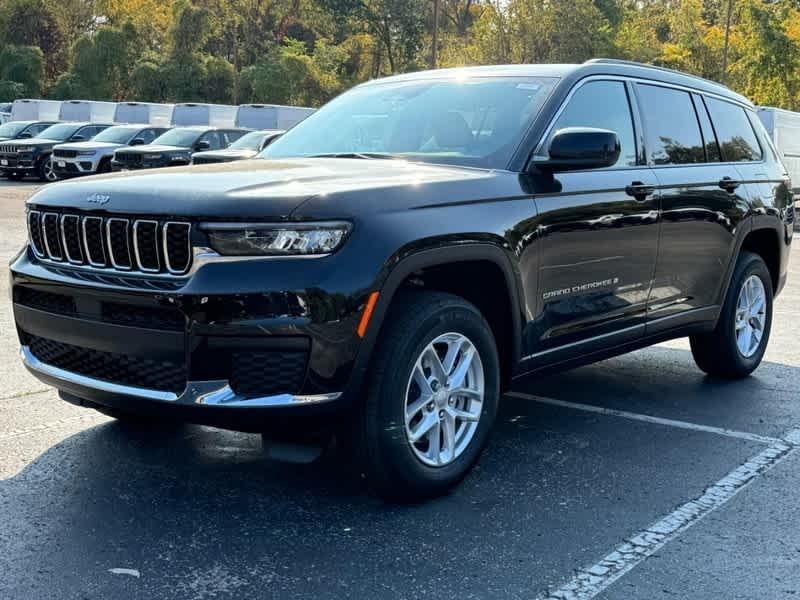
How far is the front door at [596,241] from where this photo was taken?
186 inches

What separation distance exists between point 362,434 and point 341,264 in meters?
0.69

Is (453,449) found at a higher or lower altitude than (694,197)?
lower

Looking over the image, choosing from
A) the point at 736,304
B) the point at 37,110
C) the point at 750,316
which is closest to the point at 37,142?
the point at 37,110

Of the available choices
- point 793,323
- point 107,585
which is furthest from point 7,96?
point 107,585

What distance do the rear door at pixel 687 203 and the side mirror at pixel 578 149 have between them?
0.98m

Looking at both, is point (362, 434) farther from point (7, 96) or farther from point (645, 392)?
point (7, 96)

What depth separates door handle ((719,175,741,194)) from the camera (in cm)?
612

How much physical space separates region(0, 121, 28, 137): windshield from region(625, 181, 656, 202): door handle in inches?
1148

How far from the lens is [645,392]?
6324 millimetres

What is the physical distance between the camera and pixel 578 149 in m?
4.56

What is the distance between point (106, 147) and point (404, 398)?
76.0ft

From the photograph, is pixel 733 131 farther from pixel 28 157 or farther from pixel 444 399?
pixel 28 157

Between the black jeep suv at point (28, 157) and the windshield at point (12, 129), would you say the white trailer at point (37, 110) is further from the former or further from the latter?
the black jeep suv at point (28, 157)

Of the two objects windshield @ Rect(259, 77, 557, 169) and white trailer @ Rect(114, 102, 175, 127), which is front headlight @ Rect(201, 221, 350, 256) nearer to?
windshield @ Rect(259, 77, 557, 169)
